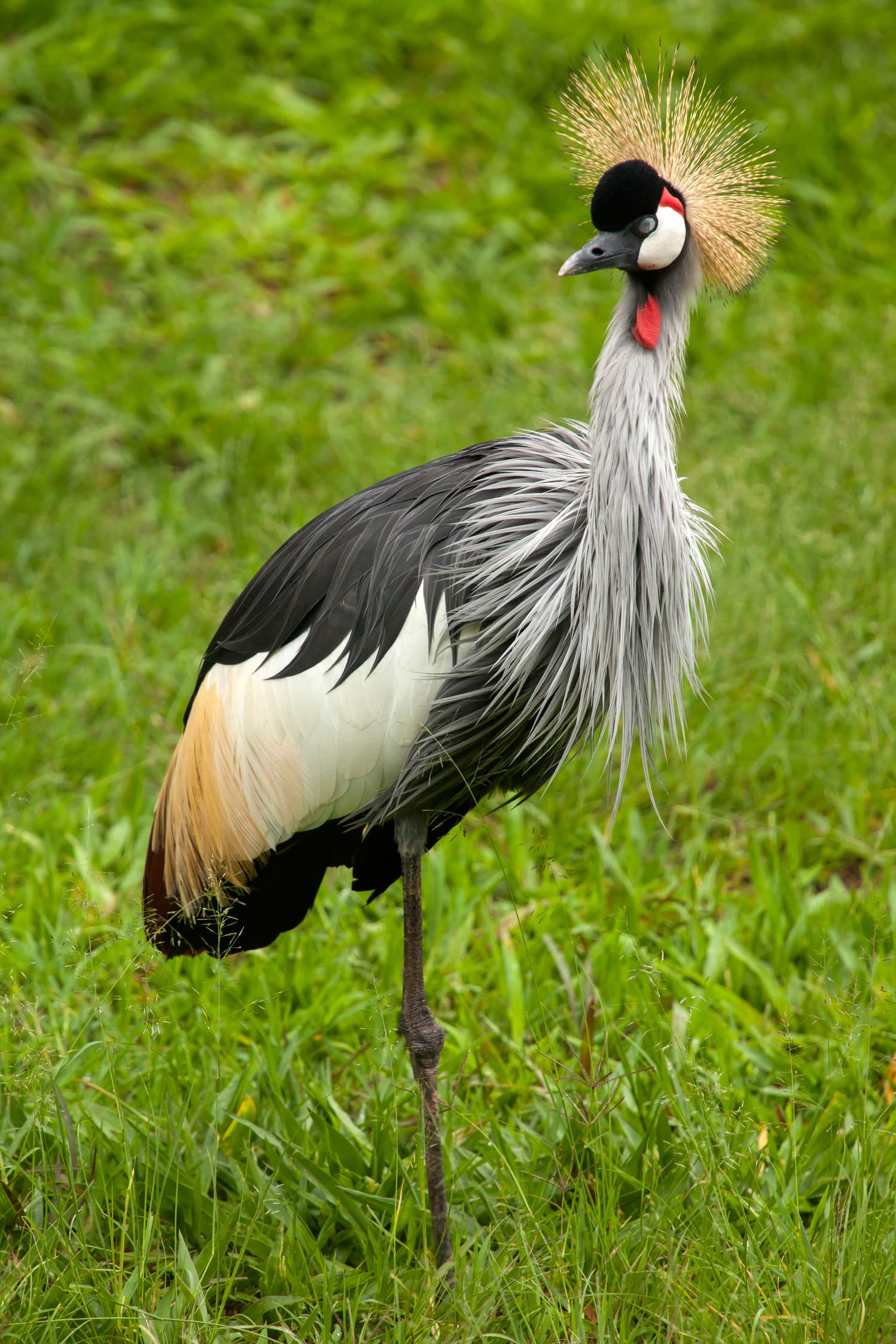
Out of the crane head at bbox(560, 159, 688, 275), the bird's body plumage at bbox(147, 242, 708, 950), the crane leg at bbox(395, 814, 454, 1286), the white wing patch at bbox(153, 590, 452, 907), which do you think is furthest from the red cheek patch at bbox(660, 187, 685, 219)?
the crane leg at bbox(395, 814, 454, 1286)

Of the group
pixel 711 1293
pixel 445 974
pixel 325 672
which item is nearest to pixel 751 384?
pixel 445 974

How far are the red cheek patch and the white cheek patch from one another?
0.03 feet

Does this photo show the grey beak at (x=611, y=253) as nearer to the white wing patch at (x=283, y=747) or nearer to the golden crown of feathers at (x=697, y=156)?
the golden crown of feathers at (x=697, y=156)

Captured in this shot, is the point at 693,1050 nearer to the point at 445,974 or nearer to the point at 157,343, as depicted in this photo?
the point at 445,974

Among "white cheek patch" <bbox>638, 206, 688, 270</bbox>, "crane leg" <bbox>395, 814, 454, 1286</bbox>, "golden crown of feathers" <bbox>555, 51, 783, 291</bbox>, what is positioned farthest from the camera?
"crane leg" <bbox>395, 814, 454, 1286</bbox>

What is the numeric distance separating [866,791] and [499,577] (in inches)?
65.3

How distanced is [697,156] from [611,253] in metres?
0.32

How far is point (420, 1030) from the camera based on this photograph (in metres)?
2.37

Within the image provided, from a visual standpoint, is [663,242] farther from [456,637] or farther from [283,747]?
[283,747]

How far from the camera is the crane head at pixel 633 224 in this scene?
6.54ft

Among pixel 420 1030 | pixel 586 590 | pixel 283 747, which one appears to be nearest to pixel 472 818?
pixel 420 1030

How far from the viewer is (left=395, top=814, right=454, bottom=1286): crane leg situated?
7.39 feet

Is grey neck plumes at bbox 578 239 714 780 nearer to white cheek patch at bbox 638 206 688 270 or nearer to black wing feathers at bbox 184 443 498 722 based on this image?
white cheek patch at bbox 638 206 688 270

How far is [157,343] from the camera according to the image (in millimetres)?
5262
